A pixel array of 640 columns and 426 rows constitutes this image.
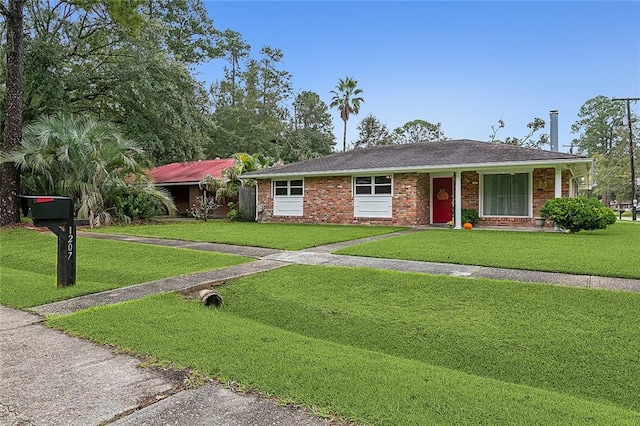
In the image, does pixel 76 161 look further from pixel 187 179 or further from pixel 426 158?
pixel 426 158

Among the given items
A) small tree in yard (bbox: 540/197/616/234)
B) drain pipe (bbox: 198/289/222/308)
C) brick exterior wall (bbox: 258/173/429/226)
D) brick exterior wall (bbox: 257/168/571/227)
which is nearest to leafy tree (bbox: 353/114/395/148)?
brick exterior wall (bbox: 258/173/429/226)

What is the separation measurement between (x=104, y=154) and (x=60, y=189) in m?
1.96

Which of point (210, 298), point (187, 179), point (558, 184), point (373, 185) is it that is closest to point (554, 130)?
point (558, 184)

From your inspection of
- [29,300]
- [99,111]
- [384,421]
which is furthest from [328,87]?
[384,421]

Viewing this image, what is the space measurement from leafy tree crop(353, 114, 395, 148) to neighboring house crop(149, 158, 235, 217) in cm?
2860

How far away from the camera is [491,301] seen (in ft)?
18.4

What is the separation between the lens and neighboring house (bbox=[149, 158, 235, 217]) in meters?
23.7

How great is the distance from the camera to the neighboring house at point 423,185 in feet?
49.2

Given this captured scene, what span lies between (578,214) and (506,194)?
325 cm

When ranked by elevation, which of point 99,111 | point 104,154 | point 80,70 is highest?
point 80,70

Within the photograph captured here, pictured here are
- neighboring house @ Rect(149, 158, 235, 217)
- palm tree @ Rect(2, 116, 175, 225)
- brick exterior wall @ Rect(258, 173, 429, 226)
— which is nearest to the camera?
palm tree @ Rect(2, 116, 175, 225)

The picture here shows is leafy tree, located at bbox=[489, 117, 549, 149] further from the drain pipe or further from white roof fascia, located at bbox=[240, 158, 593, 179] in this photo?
the drain pipe

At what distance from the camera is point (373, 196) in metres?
17.0

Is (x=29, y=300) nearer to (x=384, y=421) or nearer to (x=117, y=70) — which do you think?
(x=384, y=421)
